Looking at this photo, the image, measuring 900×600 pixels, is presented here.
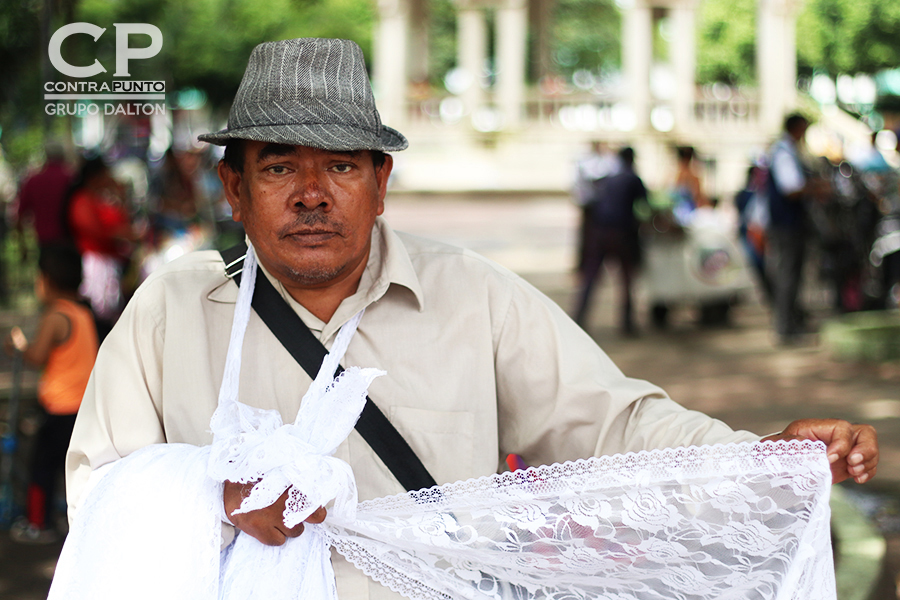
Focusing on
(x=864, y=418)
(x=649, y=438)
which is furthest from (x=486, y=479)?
(x=864, y=418)

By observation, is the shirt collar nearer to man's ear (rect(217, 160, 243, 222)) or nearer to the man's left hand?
man's ear (rect(217, 160, 243, 222))

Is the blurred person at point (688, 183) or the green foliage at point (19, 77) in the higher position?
the green foliage at point (19, 77)

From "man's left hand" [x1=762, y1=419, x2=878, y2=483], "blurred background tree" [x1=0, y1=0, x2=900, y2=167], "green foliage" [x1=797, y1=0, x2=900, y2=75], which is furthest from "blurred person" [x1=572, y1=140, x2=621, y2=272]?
"green foliage" [x1=797, y1=0, x2=900, y2=75]

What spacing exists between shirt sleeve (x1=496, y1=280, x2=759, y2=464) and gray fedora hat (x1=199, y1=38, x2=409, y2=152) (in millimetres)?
515

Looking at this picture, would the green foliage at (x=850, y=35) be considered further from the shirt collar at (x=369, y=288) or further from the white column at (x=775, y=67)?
the shirt collar at (x=369, y=288)

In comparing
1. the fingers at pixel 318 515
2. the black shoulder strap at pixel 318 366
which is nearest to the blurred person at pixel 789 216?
the black shoulder strap at pixel 318 366

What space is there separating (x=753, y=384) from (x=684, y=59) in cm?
2042

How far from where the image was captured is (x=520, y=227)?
1931cm

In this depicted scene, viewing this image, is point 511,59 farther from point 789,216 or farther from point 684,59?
point 789,216

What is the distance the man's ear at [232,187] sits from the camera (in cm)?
224

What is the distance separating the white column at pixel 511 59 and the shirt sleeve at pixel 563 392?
25.1m

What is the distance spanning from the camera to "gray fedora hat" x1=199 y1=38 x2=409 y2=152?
6.66 feet

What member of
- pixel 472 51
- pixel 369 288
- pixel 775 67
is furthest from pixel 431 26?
pixel 369 288
